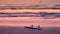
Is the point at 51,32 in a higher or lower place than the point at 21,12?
Result: lower

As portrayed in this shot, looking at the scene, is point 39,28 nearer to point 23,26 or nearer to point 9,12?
point 23,26

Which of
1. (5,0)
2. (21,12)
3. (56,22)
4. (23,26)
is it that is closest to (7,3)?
(5,0)

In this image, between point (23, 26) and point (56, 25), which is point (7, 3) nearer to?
point (23, 26)

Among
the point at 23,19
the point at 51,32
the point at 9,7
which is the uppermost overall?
the point at 9,7

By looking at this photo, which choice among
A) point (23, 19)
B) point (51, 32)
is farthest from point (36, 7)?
point (51, 32)

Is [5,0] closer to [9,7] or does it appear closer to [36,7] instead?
[9,7]

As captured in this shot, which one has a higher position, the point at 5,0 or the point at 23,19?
the point at 5,0

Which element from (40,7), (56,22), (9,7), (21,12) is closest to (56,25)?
(56,22)

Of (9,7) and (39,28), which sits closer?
(39,28)
